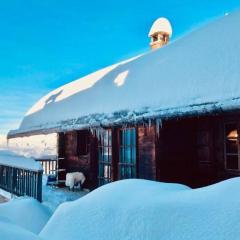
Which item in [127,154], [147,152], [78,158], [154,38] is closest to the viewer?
[147,152]

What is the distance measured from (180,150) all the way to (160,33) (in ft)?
29.5

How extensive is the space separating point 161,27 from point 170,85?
900cm

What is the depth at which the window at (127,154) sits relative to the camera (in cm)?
950

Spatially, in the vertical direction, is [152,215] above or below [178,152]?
below

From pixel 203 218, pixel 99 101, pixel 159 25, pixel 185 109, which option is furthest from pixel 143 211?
pixel 159 25

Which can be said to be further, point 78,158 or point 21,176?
point 78,158

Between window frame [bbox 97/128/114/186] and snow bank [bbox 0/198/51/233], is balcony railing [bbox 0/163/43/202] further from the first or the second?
snow bank [bbox 0/198/51/233]

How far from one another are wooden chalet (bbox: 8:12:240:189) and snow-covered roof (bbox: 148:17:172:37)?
17.1 feet

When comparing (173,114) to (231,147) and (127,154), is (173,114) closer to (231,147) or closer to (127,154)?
(231,147)

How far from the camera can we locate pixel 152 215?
2.73 m

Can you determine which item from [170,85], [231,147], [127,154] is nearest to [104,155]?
[127,154]

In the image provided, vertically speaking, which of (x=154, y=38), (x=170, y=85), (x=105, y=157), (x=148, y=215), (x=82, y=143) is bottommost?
(x=148, y=215)

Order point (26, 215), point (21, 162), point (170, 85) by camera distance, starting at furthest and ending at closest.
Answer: point (21, 162) → point (170, 85) → point (26, 215)

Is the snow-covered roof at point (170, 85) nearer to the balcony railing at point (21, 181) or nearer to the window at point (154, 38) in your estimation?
the balcony railing at point (21, 181)
